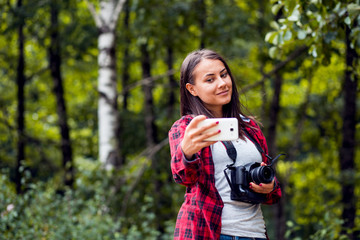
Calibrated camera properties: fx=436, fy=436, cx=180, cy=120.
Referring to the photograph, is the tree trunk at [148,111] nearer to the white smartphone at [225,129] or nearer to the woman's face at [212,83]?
the woman's face at [212,83]

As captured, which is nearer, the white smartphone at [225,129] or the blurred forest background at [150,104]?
the white smartphone at [225,129]

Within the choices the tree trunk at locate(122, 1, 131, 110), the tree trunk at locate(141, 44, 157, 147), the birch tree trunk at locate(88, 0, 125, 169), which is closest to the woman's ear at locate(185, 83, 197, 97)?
the birch tree trunk at locate(88, 0, 125, 169)

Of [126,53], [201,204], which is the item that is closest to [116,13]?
[201,204]

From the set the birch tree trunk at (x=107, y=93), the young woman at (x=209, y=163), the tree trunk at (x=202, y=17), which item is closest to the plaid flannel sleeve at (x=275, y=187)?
the young woman at (x=209, y=163)

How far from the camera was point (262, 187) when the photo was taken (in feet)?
6.45

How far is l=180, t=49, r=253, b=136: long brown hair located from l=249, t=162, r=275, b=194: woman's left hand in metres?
0.29

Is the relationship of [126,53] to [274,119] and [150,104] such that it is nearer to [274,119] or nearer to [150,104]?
[150,104]

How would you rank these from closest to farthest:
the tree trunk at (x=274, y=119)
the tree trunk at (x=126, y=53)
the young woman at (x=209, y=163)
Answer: the young woman at (x=209, y=163)
the tree trunk at (x=274, y=119)
the tree trunk at (x=126, y=53)

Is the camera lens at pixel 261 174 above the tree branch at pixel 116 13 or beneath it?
beneath

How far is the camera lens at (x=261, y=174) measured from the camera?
1.91 m

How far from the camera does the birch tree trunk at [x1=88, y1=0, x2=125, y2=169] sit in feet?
20.3

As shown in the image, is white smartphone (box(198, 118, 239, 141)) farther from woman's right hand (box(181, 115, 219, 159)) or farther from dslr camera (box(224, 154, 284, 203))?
dslr camera (box(224, 154, 284, 203))

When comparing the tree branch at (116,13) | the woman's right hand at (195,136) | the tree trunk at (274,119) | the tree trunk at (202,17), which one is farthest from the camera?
the tree trunk at (274,119)

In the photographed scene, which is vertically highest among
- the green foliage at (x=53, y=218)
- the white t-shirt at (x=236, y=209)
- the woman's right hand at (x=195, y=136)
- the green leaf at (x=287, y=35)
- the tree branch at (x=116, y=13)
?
the tree branch at (x=116, y=13)
